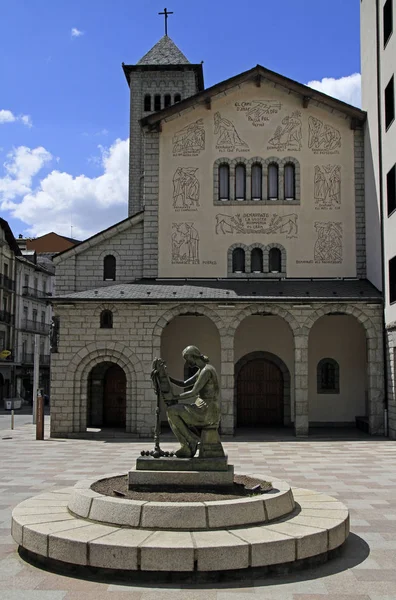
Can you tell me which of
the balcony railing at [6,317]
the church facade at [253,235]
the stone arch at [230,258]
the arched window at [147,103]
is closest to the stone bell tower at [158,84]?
the arched window at [147,103]

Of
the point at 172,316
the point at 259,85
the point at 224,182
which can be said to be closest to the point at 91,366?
the point at 172,316

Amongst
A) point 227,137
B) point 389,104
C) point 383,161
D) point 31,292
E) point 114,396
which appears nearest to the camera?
point 389,104

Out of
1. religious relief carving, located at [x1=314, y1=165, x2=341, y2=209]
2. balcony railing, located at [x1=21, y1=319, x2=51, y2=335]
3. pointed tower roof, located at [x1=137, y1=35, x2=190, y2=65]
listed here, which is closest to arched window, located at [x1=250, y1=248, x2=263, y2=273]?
religious relief carving, located at [x1=314, y1=165, x2=341, y2=209]

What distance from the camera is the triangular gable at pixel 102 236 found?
25766 mm

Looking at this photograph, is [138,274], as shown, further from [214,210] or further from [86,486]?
[86,486]

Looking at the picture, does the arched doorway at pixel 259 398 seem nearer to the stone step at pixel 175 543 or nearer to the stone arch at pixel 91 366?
the stone arch at pixel 91 366

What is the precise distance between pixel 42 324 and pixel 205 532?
56.4m

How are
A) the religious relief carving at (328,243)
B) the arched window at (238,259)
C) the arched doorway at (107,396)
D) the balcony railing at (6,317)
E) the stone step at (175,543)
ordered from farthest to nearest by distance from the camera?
the balcony railing at (6,317) → the arched window at (238,259) → the arched doorway at (107,396) → the religious relief carving at (328,243) → the stone step at (175,543)

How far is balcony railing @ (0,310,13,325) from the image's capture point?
52.7 metres

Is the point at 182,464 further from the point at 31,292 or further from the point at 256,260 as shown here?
the point at 31,292

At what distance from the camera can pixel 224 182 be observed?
26.1m

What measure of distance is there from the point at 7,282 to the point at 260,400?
33.8 meters

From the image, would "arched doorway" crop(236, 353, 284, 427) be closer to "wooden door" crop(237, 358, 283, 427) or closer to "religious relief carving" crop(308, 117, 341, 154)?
"wooden door" crop(237, 358, 283, 427)

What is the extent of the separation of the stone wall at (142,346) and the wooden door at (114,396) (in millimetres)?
2708
